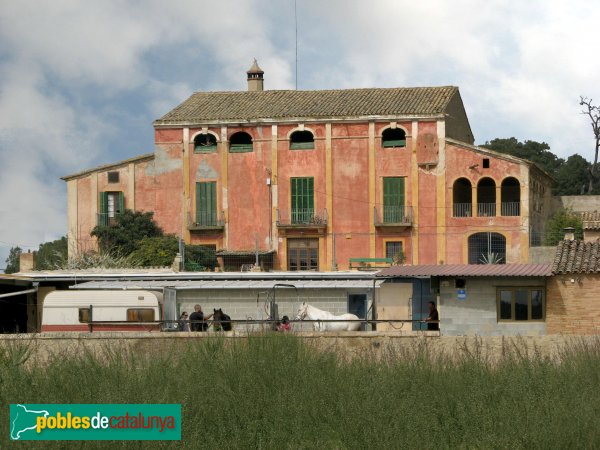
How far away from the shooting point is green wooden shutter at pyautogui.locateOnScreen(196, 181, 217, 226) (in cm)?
4900

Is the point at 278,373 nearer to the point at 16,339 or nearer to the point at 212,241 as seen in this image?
the point at 16,339

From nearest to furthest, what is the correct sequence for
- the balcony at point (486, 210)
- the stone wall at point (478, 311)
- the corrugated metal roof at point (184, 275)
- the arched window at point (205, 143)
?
the stone wall at point (478, 311), the corrugated metal roof at point (184, 275), the balcony at point (486, 210), the arched window at point (205, 143)

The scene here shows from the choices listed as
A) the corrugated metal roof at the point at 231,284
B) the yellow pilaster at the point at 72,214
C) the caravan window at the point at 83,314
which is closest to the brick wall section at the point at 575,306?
the corrugated metal roof at the point at 231,284

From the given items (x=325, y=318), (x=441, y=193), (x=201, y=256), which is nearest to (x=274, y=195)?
(x=201, y=256)

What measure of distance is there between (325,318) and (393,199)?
692 inches

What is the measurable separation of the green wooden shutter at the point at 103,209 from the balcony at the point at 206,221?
3.52 meters

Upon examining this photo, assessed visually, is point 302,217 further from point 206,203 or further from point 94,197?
point 94,197

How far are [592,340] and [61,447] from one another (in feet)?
43.8

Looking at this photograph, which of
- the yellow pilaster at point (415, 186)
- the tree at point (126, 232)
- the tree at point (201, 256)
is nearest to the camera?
→ the tree at point (201, 256)

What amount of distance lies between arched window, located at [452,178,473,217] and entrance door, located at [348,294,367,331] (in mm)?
14658

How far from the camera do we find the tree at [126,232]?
4794 centimetres

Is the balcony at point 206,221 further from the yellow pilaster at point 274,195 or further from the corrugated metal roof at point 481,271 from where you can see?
the corrugated metal roof at point 481,271

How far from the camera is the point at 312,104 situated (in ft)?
163

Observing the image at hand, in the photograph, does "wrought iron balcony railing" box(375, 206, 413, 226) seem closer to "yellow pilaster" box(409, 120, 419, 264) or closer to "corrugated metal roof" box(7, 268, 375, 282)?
"yellow pilaster" box(409, 120, 419, 264)
